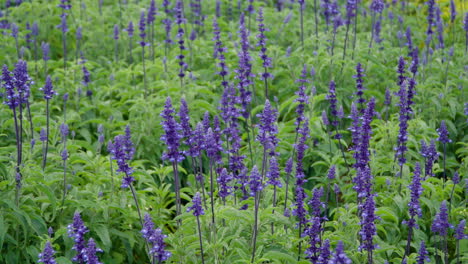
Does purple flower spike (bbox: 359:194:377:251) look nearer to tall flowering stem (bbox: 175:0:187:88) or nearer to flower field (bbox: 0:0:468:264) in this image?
flower field (bbox: 0:0:468:264)

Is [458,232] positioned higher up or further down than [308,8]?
further down

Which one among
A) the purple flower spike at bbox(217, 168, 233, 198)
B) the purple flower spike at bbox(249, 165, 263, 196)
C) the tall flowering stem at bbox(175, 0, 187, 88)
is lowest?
the purple flower spike at bbox(217, 168, 233, 198)

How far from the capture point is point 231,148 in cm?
668

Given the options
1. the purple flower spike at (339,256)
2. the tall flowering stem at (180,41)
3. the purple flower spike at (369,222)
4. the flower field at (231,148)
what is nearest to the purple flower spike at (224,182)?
the flower field at (231,148)

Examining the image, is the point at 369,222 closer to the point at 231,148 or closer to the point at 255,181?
the point at 255,181

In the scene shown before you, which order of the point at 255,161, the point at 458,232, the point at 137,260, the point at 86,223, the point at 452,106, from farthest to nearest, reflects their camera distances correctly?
the point at 452,106, the point at 255,161, the point at 137,260, the point at 86,223, the point at 458,232

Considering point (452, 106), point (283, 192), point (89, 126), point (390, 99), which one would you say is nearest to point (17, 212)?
point (283, 192)

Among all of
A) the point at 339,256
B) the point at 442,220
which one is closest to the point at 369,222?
the point at 339,256

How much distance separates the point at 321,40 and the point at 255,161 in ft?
10.2

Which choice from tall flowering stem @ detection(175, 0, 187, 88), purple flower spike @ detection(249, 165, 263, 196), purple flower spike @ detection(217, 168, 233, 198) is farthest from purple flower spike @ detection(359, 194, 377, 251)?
tall flowering stem @ detection(175, 0, 187, 88)

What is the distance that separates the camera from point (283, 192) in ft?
19.6

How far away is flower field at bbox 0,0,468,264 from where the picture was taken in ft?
16.9

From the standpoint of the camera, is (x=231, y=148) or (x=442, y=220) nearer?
(x=442, y=220)

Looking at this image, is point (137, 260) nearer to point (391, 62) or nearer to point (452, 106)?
point (452, 106)
